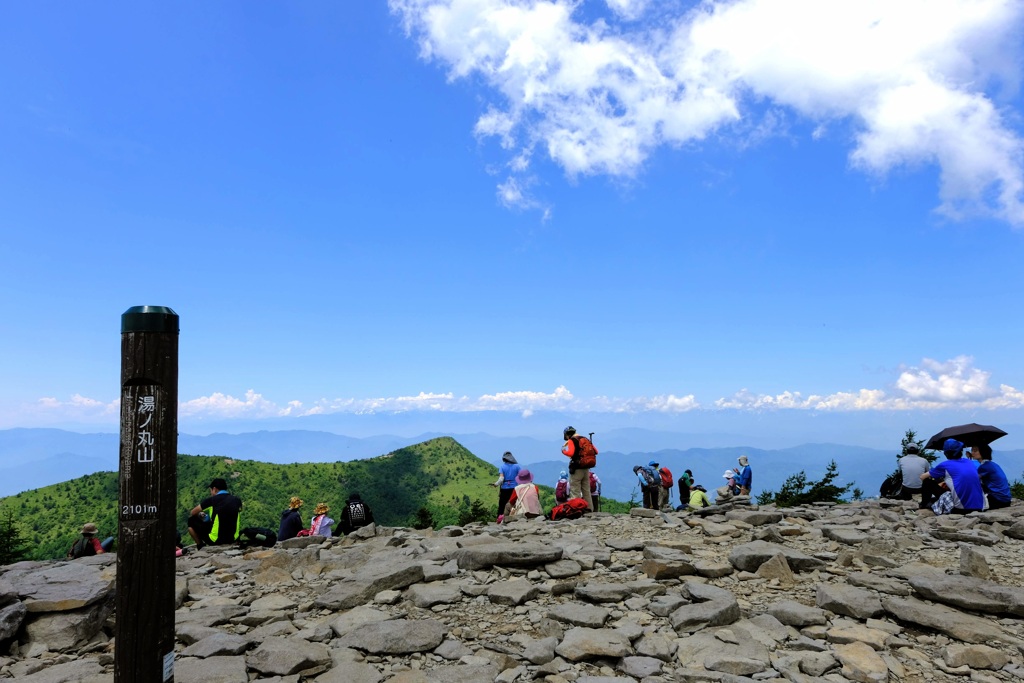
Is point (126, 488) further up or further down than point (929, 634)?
further up

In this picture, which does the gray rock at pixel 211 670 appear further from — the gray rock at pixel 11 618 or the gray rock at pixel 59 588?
the gray rock at pixel 11 618

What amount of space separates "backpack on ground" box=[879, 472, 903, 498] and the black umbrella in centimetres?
238

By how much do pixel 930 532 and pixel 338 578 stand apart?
426 inches

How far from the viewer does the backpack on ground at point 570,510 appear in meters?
14.3

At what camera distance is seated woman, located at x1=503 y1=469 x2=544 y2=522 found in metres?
15.2

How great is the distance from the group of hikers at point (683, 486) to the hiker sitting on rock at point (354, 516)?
8.80 m

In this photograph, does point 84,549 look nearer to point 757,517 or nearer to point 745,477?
point 757,517

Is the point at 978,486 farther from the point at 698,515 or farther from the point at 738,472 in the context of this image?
the point at 738,472

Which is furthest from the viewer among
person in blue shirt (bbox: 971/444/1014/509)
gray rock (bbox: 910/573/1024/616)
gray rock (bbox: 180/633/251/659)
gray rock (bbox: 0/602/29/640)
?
person in blue shirt (bbox: 971/444/1014/509)

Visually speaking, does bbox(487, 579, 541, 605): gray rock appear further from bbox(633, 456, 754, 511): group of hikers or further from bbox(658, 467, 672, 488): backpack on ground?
bbox(658, 467, 672, 488): backpack on ground

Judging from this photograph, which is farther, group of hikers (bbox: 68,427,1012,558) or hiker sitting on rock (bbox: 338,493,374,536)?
hiker sitting on rock (bbox: 338,493,374,536)

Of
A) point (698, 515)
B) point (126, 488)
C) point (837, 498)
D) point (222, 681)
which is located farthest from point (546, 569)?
point (837, 498)

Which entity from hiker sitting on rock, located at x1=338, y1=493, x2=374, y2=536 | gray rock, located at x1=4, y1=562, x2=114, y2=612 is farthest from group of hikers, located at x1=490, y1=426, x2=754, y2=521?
gray rock, located at x1=4, y1=562, x2=114, y2=612

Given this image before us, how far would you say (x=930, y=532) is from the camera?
11305mm
